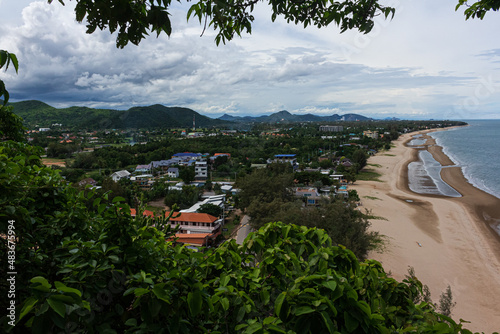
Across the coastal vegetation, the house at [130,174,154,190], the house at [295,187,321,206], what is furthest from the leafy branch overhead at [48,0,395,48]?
the house at [130,174,154,190]

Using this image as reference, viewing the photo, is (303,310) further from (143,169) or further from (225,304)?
(143,169)

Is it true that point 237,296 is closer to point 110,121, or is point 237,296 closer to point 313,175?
point 313,175

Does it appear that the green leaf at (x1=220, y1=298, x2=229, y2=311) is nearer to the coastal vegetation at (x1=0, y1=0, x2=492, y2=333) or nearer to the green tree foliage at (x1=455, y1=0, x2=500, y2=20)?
the coastal vegetation at (x1=0, y1=0, x2=492, y2=333)

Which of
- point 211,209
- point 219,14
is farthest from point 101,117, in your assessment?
point 219,14

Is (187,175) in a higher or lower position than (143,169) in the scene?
higher

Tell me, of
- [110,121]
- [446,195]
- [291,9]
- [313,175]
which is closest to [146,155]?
[313,175]

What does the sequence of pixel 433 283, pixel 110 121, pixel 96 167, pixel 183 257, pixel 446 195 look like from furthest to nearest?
pixel 110 121
pixel 96 167
pixel 446 195
pixel 433 283
pixel 183 257
